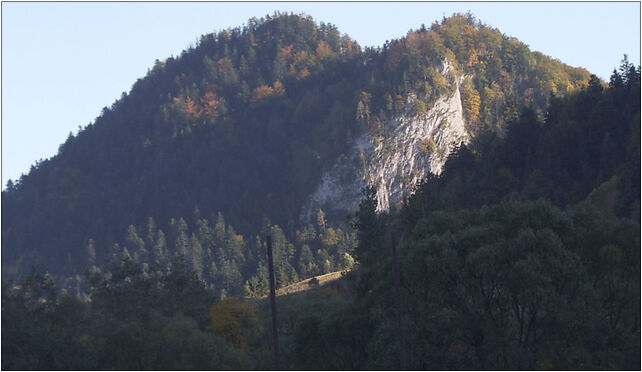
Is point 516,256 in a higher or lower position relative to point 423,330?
higher

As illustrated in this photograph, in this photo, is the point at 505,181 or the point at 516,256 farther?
the point at 505,181

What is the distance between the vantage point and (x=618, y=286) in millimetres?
47562

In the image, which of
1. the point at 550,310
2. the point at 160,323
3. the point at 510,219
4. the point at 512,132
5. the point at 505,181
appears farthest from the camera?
the point at 512,132

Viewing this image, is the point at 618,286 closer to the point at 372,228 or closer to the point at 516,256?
the point at 516,256

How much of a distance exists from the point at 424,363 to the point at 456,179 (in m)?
61.1

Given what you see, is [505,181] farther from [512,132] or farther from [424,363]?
[424,363]

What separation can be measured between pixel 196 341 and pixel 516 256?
1776 centimetres

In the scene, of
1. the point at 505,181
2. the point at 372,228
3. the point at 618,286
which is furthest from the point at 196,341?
the point at 505,181

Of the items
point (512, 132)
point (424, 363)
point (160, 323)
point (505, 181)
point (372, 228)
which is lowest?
point (424, 363)

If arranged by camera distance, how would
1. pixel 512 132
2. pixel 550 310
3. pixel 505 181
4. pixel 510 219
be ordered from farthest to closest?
pixel 512 132 < pixel 505 181 < pixel 510 219 < pixel 550 310

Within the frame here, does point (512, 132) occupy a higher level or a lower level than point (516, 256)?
higher

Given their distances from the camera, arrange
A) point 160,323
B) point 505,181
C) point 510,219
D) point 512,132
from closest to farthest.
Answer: point 510,219, point 160,323, point 505,181, point 512,132

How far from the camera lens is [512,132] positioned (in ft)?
360

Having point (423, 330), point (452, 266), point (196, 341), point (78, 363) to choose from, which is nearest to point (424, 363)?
point (423, 330)
